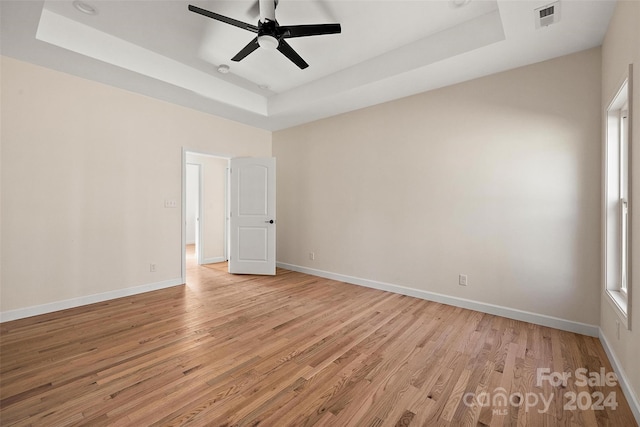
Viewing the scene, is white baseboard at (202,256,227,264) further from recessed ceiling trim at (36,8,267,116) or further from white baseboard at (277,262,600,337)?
recessed ceiling trim at (36,8,267,116)

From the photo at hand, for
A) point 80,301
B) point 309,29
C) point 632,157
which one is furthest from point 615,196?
point 80,301

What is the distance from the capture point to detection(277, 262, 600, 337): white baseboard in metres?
2.70

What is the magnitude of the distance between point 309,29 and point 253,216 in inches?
133

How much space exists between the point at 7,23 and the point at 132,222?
234cm

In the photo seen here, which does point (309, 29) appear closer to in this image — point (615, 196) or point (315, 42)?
point (315, 42)

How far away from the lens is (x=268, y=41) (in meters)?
2.48

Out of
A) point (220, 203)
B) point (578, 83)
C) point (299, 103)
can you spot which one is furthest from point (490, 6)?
point (220, 203)

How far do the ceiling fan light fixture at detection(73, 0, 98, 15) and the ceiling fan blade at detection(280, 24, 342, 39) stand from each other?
1.87 m

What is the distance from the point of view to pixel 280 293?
3.94 m

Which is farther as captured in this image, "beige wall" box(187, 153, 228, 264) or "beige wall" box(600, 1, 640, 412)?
"beige wall" box(187, 153, 228, 264)

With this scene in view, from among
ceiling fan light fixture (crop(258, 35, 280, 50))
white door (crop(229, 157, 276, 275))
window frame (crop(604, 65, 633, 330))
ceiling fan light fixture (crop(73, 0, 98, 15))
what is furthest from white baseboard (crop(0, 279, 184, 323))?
window frame (crop(604, 65, 633, 330))

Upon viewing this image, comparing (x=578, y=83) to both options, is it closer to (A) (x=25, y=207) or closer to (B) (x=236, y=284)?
(B) (x=236, y=284)

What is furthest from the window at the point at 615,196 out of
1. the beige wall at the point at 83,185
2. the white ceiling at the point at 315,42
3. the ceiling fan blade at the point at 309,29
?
the beige wall at the point at 83,185

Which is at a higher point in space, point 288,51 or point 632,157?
point 288,51
